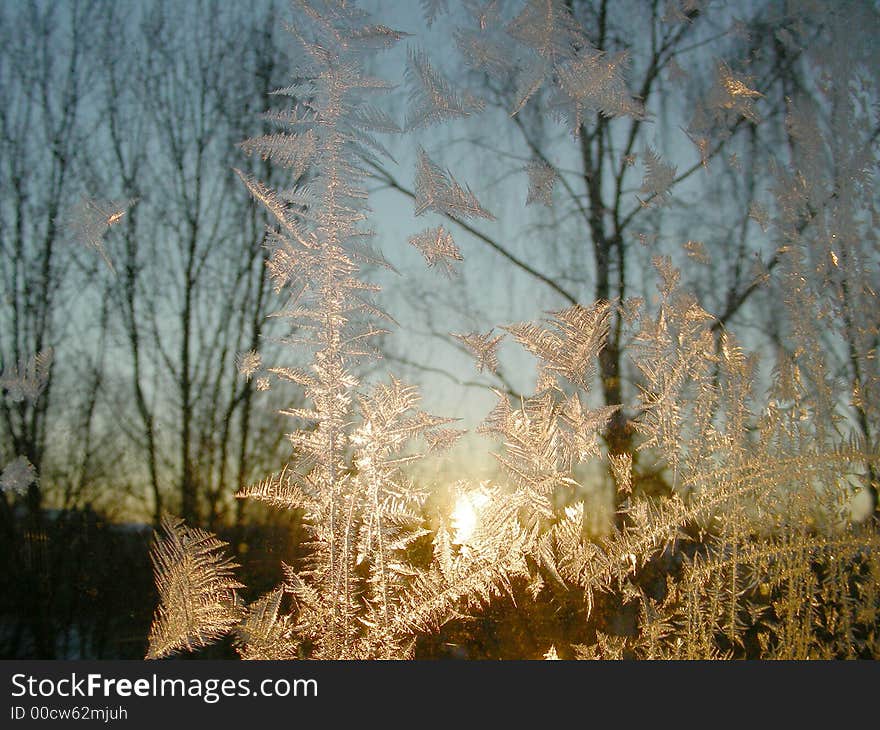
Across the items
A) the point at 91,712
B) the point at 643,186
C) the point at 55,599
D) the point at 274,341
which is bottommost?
the point at 91,712

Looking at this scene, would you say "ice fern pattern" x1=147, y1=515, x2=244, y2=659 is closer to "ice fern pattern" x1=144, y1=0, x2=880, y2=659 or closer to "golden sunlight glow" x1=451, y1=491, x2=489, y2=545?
"ice fern pattern" x1=144, y1=0, x2=880, y2=659

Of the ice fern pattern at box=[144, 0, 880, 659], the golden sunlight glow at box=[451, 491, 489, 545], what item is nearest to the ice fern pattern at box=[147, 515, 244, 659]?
the ice fern pattern at box=[144, 0, 880, 659]

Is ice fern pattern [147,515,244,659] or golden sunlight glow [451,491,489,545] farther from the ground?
golden sunlight glow [451,491,489,545]

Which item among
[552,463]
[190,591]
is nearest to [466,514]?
[552,463]

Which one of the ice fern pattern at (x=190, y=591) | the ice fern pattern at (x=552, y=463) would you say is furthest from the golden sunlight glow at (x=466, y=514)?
the ice fern pattern at (x=190, y=591)

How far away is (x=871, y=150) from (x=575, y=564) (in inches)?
23.4

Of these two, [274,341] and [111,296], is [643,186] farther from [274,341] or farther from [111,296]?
[111,296]

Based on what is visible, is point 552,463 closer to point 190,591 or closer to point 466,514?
point 466,514

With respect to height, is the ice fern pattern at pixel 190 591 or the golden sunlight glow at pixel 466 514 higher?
the golden sunlight glow at pixel 466 514

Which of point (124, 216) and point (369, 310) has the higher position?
point (124, 216)

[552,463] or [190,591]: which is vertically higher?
[552,463]

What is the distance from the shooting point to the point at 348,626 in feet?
2.00

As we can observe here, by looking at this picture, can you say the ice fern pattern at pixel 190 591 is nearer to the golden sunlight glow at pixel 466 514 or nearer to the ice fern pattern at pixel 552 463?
the ice fern pattern at pixel 552 463

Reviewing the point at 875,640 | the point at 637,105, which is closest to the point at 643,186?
the point at 637,105
